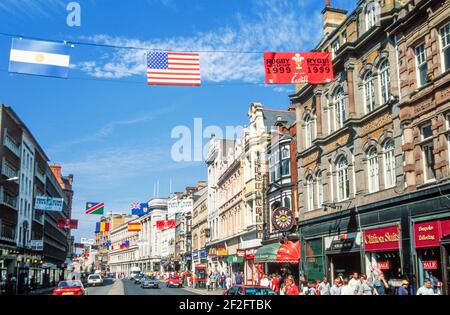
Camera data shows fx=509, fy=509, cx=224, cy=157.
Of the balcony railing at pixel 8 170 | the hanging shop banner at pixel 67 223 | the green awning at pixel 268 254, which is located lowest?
the green awning at pixel 268 254

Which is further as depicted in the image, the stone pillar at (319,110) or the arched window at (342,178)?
the stone pillar at (319,110)

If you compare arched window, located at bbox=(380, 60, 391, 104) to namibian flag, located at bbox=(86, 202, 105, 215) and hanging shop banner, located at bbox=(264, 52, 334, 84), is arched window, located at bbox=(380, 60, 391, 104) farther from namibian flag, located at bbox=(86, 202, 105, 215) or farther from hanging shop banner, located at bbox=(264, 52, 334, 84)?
namibian flag, located at bbox=(86, 202, 105, 215)

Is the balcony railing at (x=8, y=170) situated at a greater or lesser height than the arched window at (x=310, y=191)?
greater

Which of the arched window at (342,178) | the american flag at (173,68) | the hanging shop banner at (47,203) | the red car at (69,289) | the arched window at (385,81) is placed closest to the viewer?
the american flag at (173,68)

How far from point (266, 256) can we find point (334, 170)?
1036cm

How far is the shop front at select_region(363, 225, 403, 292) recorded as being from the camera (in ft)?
77.8

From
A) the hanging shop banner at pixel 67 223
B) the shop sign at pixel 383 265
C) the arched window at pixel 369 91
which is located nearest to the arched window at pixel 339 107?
the arched window at pixel 369 91

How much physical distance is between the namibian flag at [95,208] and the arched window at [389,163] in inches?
1295

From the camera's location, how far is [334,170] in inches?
1200

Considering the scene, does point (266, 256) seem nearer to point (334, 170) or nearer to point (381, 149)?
point (334, 170)

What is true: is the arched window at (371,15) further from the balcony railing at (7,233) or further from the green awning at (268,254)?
the balcony railing at (7,233)

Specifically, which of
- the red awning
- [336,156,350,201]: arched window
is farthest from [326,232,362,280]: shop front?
the red awning

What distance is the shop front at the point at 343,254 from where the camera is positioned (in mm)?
27578
